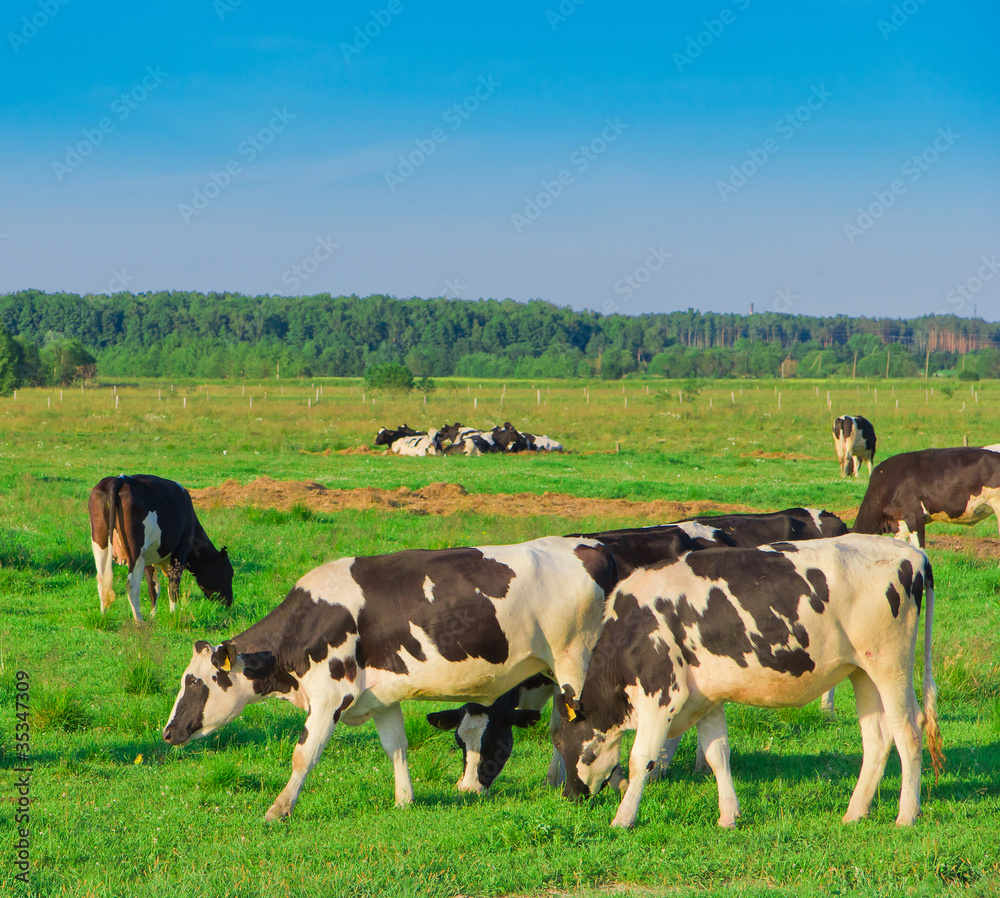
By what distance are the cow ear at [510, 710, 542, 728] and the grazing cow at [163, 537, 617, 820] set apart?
347 millimetres

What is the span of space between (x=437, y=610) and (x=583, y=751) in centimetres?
148

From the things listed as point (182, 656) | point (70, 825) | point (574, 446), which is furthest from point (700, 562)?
point (574, 446)

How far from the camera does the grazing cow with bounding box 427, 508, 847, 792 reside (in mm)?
7250

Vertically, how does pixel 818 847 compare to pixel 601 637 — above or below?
below

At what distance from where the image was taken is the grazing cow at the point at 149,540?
12328 mm

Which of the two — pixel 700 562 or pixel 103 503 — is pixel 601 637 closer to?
pixel 700 562

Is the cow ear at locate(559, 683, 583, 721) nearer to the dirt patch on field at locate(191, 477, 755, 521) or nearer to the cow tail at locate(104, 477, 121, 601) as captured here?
the cow tail at locate(104, 477, 121, 601)

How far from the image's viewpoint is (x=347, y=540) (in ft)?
55.3

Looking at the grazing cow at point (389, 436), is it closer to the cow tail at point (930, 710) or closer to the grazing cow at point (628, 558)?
the grazing cow at point (628, 558)

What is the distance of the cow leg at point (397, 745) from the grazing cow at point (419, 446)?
28.5m

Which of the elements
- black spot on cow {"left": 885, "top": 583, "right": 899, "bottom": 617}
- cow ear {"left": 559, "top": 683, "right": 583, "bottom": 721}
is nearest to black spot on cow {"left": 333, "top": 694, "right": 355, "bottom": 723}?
cow ear {"left": 559, "top": 683, "right": 583, "bottom": 721}

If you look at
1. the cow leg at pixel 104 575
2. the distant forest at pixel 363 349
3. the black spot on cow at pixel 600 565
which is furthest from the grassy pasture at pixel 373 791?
the distant forest at pixel 363 349

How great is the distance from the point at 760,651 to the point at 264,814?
366 cm

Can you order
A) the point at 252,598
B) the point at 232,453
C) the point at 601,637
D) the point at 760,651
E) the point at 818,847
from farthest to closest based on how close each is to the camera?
the point at 232,453, the point at 252,598, the point at 601,637, the point at 760,651, the point at 818,847
